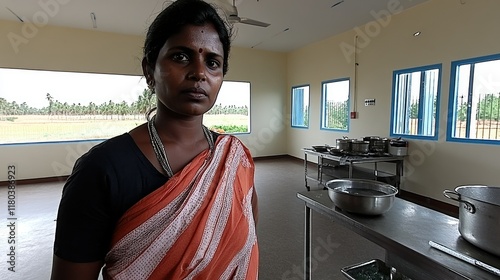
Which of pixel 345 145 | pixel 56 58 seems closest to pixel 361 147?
pixel 345 145

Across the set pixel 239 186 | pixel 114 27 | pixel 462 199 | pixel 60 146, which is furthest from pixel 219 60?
pixel 60 146

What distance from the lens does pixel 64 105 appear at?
17.3 ft

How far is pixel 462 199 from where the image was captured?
0.94 metres

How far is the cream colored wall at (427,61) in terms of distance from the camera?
3264mm

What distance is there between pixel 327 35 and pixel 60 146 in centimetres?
573

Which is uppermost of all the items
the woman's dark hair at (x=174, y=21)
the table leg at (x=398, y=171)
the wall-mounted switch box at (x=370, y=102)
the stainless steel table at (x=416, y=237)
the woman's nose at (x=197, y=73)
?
the wall-mounted switch box at (x=370, y=102)

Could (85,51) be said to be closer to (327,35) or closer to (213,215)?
(327,35)

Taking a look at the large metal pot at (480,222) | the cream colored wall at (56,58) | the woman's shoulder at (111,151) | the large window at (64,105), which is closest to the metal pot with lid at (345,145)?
the large window at (64,105)

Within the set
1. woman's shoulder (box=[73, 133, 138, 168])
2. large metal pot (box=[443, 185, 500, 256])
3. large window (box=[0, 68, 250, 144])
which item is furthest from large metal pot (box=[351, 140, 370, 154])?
woman's shoulder (box=[73, 133, 138, 168])

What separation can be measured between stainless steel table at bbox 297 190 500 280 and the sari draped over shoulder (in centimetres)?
60

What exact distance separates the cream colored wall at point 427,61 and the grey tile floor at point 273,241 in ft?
5.87

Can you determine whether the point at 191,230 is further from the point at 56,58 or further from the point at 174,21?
the point at 56,58

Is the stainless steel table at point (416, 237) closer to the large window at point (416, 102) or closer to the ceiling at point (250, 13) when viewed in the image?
the large window at point (416, 102)

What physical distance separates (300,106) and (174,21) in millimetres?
6499
